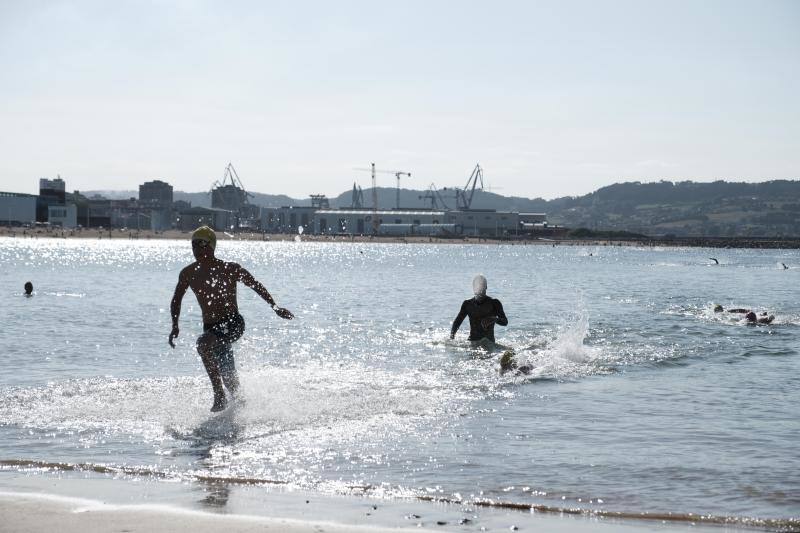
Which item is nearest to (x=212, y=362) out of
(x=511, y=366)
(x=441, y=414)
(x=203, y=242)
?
(x=203, y=242)

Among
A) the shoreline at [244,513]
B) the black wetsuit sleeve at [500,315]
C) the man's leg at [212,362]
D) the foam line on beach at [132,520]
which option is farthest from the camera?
the black wetsuit sleeve at [500,315]

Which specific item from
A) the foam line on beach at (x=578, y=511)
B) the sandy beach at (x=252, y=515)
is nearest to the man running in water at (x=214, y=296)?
the foam line on beach at (x=578, y=511)

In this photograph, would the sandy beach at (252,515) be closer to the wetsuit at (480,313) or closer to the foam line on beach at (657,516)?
the foam line on beach at (657,516)

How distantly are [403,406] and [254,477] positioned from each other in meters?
4.36

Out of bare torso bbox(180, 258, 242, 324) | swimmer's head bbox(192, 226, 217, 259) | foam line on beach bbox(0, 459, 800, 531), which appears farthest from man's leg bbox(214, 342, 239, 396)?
foam line on beach bbox(0, 459, 800, 531)

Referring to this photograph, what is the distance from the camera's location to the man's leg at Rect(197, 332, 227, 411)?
1083 centimetres

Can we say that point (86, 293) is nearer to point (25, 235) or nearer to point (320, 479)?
point (320, 479)

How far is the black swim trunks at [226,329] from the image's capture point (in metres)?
10.9

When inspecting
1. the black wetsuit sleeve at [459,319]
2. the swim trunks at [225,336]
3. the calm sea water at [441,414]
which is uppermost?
the swim trunks at [225,336]

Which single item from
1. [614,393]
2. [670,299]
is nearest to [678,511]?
[614,393]

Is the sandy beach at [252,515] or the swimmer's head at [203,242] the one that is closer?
the sandy beach at [252,515]

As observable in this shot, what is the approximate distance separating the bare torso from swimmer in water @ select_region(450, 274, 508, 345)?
8202mm

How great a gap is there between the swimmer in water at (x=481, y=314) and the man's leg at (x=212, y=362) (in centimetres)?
790

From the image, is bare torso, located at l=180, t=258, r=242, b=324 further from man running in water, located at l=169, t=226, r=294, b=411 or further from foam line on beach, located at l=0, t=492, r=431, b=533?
foam line on beach, located at l=0, t=492, r=431, b=533
